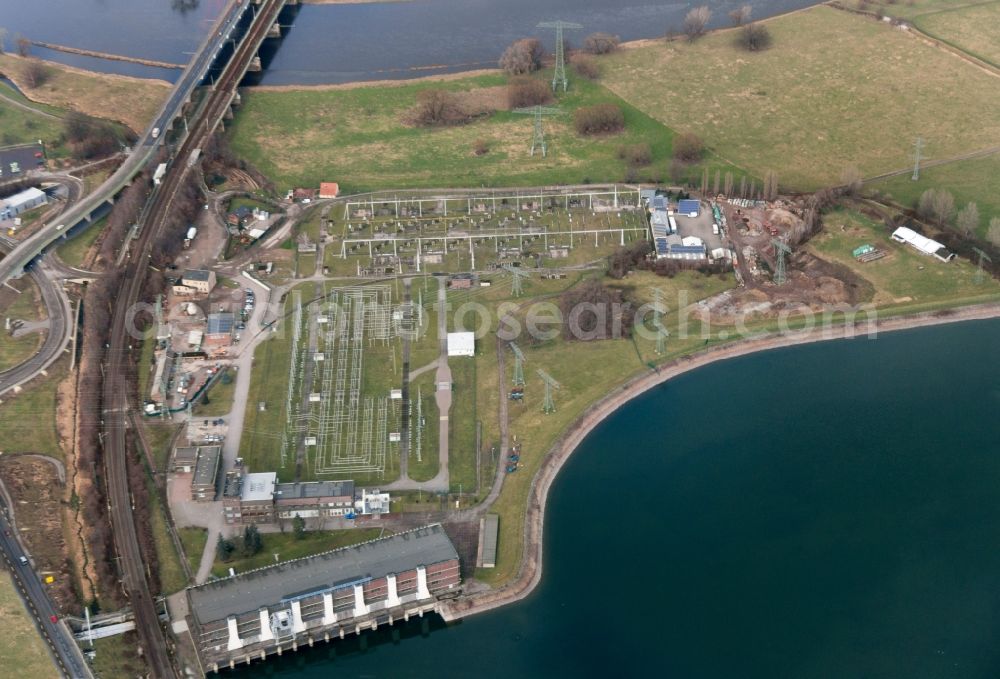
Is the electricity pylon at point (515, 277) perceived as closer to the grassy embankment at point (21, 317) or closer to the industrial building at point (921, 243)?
the industrial building at point (921, 243)

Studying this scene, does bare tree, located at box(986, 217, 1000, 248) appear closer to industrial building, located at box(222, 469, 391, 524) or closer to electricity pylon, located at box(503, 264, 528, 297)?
electricity pylon, located at box(503, 264, 528, 297)

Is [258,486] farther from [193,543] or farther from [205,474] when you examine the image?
[193,543]

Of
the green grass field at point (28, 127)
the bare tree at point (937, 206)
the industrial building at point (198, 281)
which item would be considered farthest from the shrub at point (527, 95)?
the green grass field at point (28, 127)

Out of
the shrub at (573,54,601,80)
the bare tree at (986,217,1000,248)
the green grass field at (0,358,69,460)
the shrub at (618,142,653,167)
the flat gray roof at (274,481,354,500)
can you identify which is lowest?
the flat gray roof at (274,481,354,500)

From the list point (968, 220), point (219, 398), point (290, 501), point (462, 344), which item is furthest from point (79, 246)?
point (968, 220)

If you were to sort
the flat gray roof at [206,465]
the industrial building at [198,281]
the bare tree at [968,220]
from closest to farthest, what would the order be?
the flat gray roof at [206,465]
the industrial building at [198,281]
the bare tree at [968,220]

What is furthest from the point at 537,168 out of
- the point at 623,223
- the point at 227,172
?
the point at 227,172

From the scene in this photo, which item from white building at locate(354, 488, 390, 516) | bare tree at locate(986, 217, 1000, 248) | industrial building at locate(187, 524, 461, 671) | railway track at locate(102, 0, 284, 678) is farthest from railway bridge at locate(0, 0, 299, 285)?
bare tree at locate(986, 217, 1000, 248)
